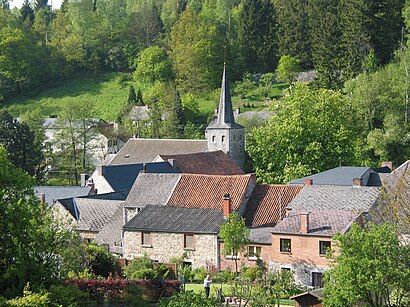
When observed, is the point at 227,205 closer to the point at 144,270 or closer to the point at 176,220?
the point at 176,220

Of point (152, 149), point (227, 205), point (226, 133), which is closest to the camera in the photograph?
point (227, 205)

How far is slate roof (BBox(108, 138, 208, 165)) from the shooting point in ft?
220

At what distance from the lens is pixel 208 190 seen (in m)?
42.6

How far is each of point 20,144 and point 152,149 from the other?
11.4 m

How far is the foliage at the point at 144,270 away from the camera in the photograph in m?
33.9

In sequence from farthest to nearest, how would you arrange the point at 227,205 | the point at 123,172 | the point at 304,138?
the point at 304,138, the point at 123,172, the point at 227,205

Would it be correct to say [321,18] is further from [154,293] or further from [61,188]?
[154,293]

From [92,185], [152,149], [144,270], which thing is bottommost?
[144,270]

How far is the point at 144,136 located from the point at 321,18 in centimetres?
2290

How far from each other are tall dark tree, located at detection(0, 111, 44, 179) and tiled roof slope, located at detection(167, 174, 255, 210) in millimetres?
22955

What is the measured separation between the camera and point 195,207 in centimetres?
4166

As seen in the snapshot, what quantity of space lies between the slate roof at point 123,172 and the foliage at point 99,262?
700 inches

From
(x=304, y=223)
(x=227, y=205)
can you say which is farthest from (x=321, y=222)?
(x=227, y=205)

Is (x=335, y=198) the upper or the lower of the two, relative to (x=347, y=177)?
lower
